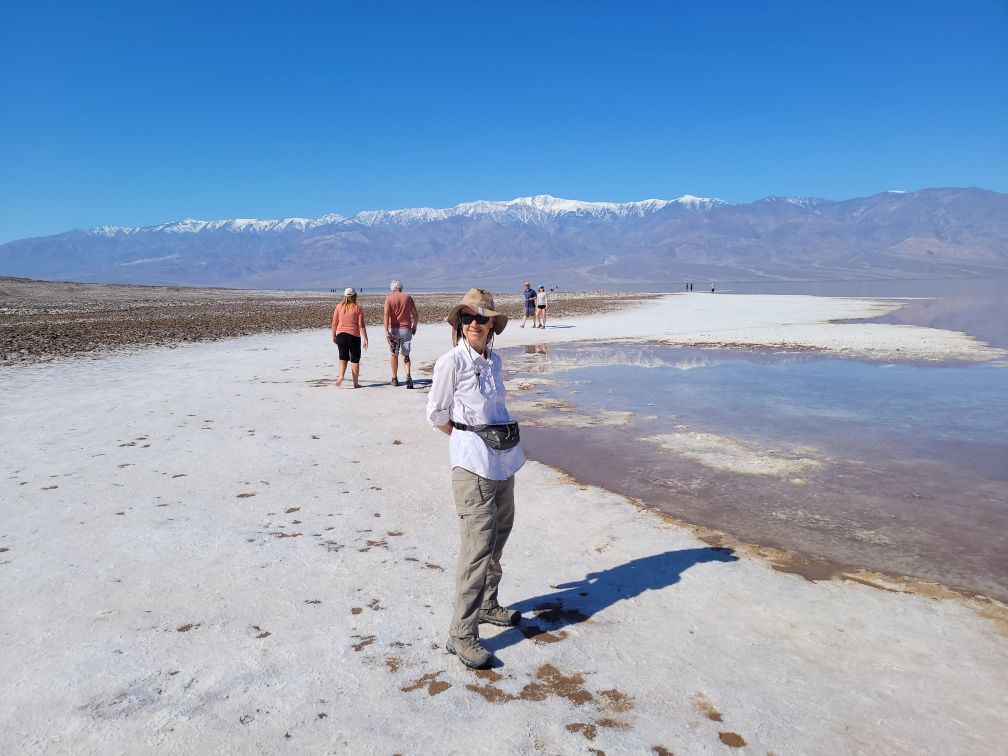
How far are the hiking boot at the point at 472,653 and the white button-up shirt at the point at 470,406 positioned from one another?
33.8 inches

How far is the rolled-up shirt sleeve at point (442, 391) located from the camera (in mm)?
3525

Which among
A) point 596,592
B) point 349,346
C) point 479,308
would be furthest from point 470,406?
point 349,346

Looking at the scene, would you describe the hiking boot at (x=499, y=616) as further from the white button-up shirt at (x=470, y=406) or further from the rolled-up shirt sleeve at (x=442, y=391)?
the rolled-up shirt sleeve at (x=442, y=391)

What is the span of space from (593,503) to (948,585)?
8.58ft

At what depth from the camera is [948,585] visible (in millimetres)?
4391

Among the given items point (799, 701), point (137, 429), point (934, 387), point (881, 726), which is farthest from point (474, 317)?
point (934, 387)

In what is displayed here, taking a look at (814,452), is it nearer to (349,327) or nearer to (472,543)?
(472,543)

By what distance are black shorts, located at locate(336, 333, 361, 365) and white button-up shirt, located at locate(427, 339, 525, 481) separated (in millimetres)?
7990

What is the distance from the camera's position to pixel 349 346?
37.3 ft

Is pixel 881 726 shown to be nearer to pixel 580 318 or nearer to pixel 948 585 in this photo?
pixel 948 585

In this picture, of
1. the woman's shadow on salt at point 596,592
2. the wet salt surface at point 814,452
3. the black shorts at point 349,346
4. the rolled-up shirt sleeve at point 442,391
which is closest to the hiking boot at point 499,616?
the woman's shadow on salt at point 596,592

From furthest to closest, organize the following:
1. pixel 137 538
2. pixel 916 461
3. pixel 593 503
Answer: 1. pixel 916 461
2. pixel 593 503
3. pixel 137 538

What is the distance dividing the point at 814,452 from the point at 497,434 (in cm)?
529

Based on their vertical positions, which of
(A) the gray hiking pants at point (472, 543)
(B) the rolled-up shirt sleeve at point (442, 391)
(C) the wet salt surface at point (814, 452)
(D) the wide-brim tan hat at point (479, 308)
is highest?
(D) the wide-brim tan hat at point (479, 308)
